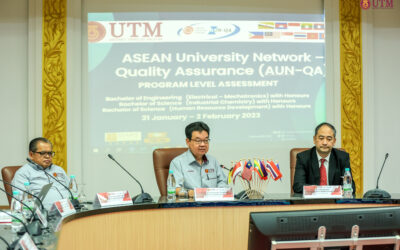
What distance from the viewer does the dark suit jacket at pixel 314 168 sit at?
12.0 feet

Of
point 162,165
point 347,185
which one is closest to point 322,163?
point 347,185

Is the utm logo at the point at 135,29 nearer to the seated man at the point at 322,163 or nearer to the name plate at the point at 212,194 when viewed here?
the seated man at the point at 322,163

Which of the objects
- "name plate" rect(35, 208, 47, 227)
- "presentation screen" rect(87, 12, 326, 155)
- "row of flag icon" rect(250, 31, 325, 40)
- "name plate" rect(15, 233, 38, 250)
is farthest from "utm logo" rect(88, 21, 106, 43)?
"name plate" rect(15, 233, 38, 250)

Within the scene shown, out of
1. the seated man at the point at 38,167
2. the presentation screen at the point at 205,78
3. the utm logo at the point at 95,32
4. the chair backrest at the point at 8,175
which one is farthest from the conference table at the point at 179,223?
the utm logo at the point at 95,32

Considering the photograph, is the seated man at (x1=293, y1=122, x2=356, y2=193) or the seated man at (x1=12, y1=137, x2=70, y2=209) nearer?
the seated man at (x1=12, y1=137, x2=70, y2=209)

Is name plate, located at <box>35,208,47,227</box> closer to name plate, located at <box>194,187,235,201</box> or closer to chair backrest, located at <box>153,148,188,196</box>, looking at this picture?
name plate, located at <box>194,187,235,201</box>

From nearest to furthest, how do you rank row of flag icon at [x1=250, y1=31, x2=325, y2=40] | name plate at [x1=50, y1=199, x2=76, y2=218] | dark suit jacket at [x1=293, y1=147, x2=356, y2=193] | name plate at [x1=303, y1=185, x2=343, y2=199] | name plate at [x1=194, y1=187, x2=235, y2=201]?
name plate at [x1=50, y1=199, x2=76, y2=218] → name plate at [x1=194, y1=187, x2=235, y2=201] → name plate at [x1=303, y1=185, x2=343, y2=199] → dark suit jacket at [x1=293, y1=147, x2=356, y2=193] → row of flag icon at [x1=250, y1=31, x2=325, y2=40]

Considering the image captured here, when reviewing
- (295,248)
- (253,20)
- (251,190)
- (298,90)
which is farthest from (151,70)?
(295,248)

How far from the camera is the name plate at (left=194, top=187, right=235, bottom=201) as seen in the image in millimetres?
3062

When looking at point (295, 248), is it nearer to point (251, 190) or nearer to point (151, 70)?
point (251, 190)

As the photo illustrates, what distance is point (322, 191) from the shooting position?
3.19 meters

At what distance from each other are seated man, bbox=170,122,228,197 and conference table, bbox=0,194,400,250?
631 millimetres

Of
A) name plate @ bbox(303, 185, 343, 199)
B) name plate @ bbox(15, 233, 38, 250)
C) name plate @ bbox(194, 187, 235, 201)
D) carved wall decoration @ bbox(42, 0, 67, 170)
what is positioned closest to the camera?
name plate @ bbox(15, 233, 38, 250)

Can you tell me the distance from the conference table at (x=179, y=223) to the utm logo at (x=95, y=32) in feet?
9.37
